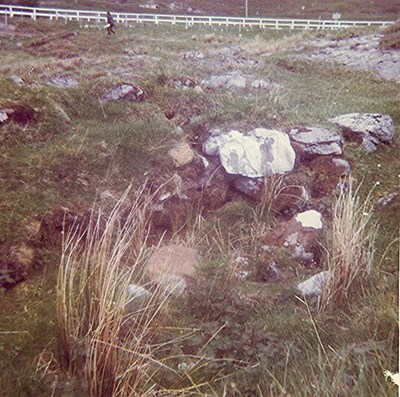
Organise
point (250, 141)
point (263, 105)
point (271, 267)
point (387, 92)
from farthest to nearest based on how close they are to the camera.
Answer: point (387, 92), point (263, 105), point (250, 141), point (271, 267)

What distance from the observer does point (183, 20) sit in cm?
1909

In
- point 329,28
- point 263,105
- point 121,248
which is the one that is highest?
point 121,248

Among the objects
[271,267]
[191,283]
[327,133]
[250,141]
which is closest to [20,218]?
[191,283]

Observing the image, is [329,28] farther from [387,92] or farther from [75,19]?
[387,92]

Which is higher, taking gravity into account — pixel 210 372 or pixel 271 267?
pixel 210 372

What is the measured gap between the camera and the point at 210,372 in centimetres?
258

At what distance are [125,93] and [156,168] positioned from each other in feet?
6.39

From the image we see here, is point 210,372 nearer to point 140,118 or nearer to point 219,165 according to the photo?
point 219,165

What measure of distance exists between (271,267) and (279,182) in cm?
142

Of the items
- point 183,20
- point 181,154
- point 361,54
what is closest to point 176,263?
point 181,154

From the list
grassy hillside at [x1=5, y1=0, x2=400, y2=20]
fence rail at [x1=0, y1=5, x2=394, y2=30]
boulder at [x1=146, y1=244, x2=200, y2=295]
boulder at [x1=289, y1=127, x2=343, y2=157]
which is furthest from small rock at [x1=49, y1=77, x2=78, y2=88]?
grassy hillside at [x1=5, y1=0, x2=400, y2=20]

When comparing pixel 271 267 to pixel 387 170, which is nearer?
pixel 271 267

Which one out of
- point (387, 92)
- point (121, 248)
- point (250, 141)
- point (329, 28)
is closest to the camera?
point (121, 248)

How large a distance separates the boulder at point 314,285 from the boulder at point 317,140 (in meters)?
2.59
